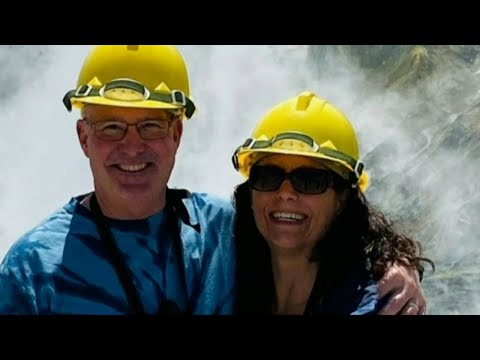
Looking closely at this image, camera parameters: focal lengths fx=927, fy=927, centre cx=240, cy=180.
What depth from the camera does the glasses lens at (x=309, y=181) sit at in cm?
395

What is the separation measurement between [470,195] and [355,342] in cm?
532

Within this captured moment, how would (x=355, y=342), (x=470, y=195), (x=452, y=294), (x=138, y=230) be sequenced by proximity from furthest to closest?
(x=470, y=195) < (x=452, y=294) < (x=138, y=230) < (x=355, y=342)

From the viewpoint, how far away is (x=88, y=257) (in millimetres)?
3928

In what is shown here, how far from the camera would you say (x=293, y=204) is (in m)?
3.95

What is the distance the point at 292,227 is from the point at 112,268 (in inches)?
30.9

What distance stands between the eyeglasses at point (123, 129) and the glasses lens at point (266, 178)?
430mm

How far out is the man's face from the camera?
3.92 m

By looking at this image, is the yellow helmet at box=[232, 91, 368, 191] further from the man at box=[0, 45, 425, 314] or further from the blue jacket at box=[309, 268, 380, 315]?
the blue jacket at box=[309, 268, 380, 315]

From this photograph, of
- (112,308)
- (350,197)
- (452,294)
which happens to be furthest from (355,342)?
(452,294)

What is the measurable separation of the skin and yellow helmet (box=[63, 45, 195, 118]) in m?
0.51

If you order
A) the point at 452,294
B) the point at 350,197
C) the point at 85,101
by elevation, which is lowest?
the point at 452,294

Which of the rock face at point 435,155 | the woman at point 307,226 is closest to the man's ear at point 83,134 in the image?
the woman at point 307,226

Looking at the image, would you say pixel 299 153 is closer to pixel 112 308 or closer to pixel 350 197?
pixel 350 197

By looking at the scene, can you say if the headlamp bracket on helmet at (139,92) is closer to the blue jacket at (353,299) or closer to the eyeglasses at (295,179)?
the eyeglasses at (295,179)
